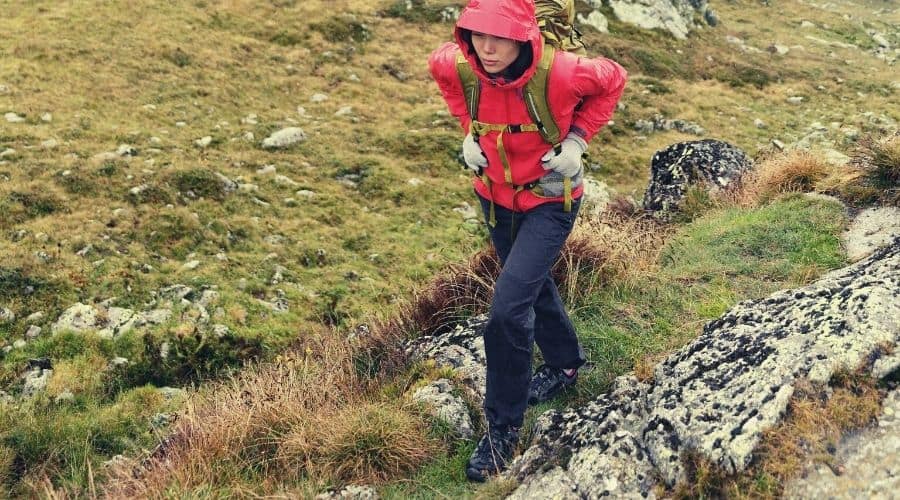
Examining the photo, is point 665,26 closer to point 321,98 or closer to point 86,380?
point 321,98

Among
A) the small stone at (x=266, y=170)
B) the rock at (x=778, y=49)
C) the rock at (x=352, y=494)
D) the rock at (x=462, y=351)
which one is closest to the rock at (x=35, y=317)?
the rock at (x=462, y=351)

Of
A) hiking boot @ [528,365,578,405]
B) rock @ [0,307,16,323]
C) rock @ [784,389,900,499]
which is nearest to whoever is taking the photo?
rock @ [784,389,900,499]

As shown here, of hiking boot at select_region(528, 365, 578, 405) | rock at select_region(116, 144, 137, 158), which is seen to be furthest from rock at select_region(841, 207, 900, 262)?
rock at select_region(116, 144, 137, 158)

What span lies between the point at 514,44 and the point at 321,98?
14.0m

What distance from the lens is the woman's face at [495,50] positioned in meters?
3.91

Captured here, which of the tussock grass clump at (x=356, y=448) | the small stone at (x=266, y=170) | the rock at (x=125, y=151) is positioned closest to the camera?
the tussock grass clump at (x=356, y=448)

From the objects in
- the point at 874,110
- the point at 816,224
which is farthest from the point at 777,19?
the point at 816,224

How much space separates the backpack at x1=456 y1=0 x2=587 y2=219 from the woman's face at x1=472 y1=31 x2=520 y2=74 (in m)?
0.19

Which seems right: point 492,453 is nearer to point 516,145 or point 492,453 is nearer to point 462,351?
point 462,351

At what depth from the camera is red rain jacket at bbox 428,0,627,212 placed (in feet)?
12.6

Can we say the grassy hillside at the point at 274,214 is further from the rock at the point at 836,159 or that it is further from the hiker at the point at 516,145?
the hiker at the point at 516,145

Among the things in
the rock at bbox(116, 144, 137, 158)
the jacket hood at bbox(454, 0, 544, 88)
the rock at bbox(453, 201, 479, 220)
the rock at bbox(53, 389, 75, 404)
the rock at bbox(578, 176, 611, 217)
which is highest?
the jacket hood at bbox(454, 0, 544, 88)

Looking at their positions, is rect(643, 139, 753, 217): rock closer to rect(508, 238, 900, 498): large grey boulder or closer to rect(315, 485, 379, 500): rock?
rect(508, 238, 900, 498): large grey boulder

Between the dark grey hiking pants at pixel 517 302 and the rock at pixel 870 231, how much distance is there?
3.72 m
